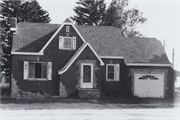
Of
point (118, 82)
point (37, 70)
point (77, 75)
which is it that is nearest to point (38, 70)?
point (37, 70)

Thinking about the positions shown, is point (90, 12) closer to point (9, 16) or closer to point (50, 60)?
point (9, 16)

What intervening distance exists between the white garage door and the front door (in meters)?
4.39

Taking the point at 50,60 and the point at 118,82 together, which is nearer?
the point at 50,60

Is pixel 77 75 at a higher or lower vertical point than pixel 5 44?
lower

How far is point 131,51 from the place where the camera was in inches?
1188

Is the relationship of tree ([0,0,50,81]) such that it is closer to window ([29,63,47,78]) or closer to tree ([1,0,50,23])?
tree ([1,0,50,23])

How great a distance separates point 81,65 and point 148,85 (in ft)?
22.1

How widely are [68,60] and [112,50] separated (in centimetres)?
478

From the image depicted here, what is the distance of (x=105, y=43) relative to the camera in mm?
30734

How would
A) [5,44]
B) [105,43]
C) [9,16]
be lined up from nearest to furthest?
1. [105,43]
2. [5,44]
3. [9,16]

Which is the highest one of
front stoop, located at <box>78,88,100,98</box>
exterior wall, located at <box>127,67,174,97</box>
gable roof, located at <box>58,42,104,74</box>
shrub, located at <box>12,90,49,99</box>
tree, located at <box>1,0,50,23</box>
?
tree, located at <box>1,0,50,23</box>

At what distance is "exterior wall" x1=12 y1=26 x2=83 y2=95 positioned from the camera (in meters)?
26.8

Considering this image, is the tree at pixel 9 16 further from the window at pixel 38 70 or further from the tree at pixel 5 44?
the window at pixel 38 70

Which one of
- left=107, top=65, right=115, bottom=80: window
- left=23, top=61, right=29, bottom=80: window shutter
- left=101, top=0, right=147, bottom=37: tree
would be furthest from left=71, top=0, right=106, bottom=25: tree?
left=23, top=61, right=29, bottom=80: window shutter
